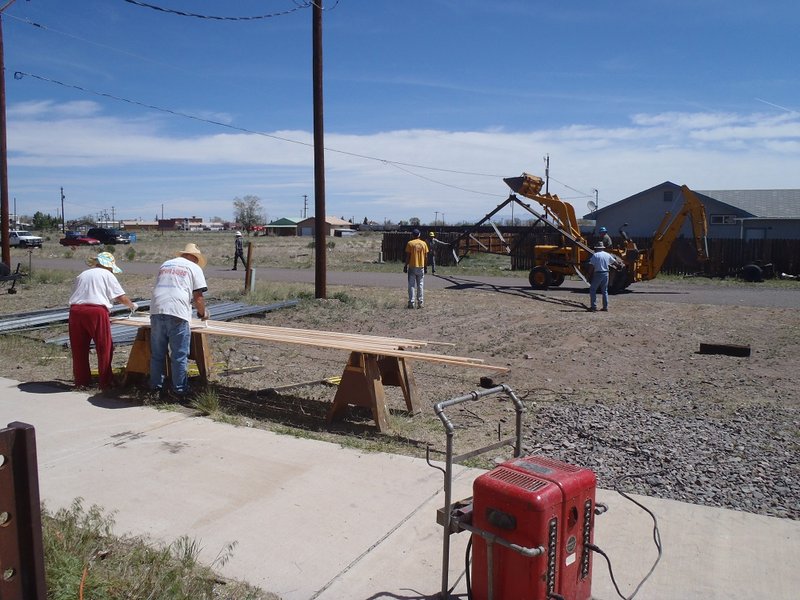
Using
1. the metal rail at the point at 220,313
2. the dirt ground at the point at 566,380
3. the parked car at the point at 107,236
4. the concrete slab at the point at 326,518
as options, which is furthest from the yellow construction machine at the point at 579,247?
the parked car at the point at 107,236

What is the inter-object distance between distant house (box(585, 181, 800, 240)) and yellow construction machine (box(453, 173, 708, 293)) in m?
12.6

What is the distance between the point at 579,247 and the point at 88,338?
1689 centimetres

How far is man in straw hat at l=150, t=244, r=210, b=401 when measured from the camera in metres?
7.70

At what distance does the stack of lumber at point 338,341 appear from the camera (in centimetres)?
685

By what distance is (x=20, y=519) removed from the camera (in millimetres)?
3012

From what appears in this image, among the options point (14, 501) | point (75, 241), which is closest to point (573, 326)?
point (14, 501)

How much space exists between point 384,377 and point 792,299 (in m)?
16.2

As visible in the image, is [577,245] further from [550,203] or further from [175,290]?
[175,290]

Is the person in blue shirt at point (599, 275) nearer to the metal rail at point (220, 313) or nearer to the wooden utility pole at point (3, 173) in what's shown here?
the metal rail at point (220, 313)

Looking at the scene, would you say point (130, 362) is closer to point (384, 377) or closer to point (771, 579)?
point (384, 377)

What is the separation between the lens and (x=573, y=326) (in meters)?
14.0

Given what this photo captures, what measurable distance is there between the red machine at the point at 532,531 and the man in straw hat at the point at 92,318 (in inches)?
238

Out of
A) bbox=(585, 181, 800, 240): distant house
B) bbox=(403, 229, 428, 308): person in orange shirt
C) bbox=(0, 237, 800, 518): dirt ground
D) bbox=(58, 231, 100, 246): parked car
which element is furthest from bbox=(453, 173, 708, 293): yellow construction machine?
bbox=(58, 231, 100, 246): parked car

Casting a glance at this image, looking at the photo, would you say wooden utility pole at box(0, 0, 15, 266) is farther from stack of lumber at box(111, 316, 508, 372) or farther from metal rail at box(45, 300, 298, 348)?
stack of lumber at box(111, 316, 508, 372)
